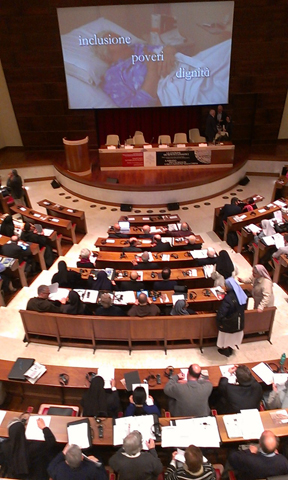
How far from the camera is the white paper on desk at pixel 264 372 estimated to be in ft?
15.4

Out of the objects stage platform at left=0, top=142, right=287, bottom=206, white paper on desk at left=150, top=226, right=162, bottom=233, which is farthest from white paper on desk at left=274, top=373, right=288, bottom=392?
stage platform at left=0, top=142, right=287, bottom=206

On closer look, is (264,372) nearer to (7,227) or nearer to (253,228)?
(253,228)

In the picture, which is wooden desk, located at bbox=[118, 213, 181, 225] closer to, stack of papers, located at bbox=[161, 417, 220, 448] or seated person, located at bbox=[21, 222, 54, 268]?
seated person, located at bbox=[21, 222, 54, 268]

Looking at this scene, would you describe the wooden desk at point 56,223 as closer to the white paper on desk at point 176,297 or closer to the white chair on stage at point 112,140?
the white paper on desk at point 176,297

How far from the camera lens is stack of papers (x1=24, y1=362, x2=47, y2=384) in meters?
4.84

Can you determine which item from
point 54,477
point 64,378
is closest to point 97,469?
point 54,477

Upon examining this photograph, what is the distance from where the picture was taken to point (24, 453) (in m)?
3.73

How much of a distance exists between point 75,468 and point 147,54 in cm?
→ 1156

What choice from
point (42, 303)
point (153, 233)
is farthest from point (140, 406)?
point (153, 233)

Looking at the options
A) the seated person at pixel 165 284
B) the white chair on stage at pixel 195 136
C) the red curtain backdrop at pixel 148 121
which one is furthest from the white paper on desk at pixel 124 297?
the red curtain backdrop at pixel 148 121

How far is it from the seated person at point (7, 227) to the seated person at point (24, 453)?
17.4 ft

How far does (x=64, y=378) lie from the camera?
4.84 m

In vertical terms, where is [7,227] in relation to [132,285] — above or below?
above

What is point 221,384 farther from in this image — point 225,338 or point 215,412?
point 225,338
